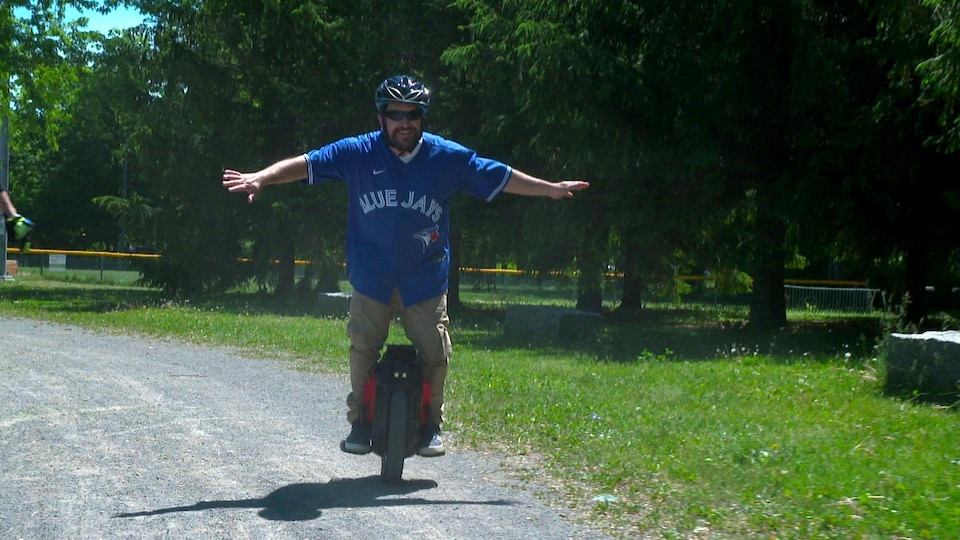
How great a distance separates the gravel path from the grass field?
1.95 ft

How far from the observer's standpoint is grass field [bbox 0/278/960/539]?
6.16 meters

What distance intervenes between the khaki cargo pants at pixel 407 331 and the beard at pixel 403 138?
2.83 ft

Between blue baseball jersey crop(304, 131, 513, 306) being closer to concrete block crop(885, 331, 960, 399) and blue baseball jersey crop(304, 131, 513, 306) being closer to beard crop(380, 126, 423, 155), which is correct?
beard crop(380, 126, 423, 155)

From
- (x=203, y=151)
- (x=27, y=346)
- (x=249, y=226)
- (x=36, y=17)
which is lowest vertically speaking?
(x=27, y=346)

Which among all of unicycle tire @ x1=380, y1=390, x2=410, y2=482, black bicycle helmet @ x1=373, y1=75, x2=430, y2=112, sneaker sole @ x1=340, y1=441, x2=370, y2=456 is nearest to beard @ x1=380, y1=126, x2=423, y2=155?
black bicycle helmet @ x1=373, y1=75, x2=430, y2=112

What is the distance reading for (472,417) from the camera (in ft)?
A: 31.2

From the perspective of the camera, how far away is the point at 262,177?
6.10 metres

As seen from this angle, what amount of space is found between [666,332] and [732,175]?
3.58 m

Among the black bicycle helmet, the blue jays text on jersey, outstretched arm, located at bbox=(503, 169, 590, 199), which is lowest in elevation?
the blue jays text on jersey

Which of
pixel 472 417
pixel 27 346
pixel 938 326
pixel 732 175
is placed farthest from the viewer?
pixel 938 326

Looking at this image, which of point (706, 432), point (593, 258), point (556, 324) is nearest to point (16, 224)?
point (706, 432)

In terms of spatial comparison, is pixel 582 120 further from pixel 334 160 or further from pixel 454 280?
pixel 334 160

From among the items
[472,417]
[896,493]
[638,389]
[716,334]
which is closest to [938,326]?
[716,334]

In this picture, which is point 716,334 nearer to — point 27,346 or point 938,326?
point 938,326
